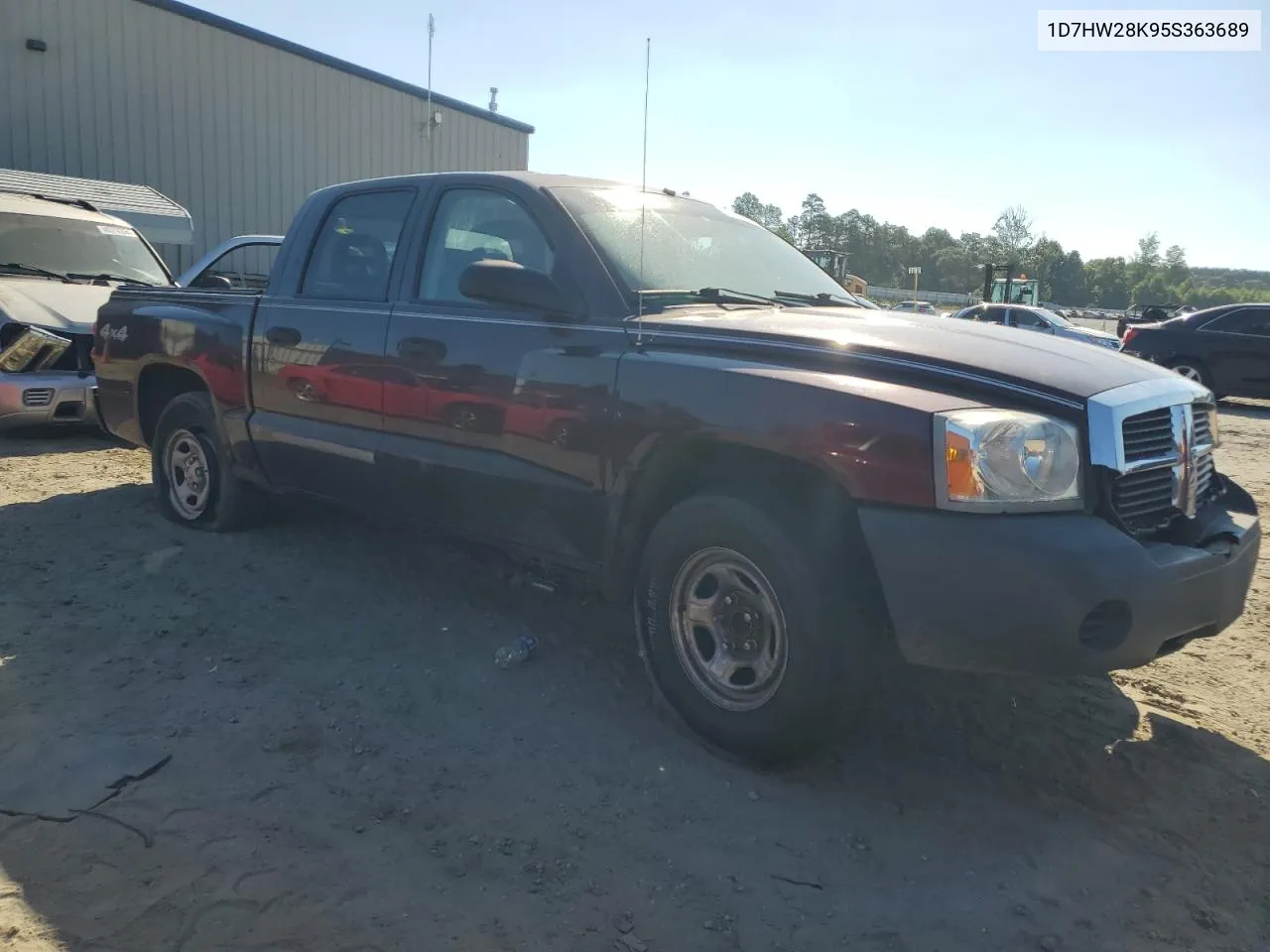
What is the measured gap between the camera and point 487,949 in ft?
7.25

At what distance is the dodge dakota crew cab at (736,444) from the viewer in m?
2.55

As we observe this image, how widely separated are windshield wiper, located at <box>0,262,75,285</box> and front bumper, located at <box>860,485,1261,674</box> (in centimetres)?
822

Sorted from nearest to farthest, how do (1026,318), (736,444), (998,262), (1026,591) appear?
(1026,591) < (736,444) < (1026,318) < (998,262)

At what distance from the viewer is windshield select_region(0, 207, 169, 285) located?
28.1ft

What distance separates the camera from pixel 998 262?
7619 centimetres

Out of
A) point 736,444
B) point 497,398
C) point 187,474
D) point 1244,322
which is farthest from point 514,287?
point 1244,322

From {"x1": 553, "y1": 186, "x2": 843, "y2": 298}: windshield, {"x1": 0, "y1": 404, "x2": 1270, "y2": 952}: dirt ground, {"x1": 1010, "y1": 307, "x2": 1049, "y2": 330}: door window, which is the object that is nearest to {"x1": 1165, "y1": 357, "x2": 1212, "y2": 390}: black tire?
{"x1": 1010, "y1": 307, "x2": 1049, "y2": 330}: door window

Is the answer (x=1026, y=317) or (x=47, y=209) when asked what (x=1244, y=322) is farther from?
(x=47, y=209)

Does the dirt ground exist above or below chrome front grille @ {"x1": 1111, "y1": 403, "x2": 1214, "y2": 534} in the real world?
below

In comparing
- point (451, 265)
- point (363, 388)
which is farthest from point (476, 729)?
point (451, 265)

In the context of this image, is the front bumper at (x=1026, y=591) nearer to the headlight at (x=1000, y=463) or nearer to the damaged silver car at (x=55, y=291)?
Result: the headlight at (x=1000, y=463)

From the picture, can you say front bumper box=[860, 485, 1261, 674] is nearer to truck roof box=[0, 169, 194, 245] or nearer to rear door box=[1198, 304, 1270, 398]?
truck roof box=[0, 169, 194, 245]

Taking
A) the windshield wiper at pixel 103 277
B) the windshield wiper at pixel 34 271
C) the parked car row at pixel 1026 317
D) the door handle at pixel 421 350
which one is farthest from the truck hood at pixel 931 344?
the parked car row at pixel 1026 317

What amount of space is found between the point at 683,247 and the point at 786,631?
1.70 m
